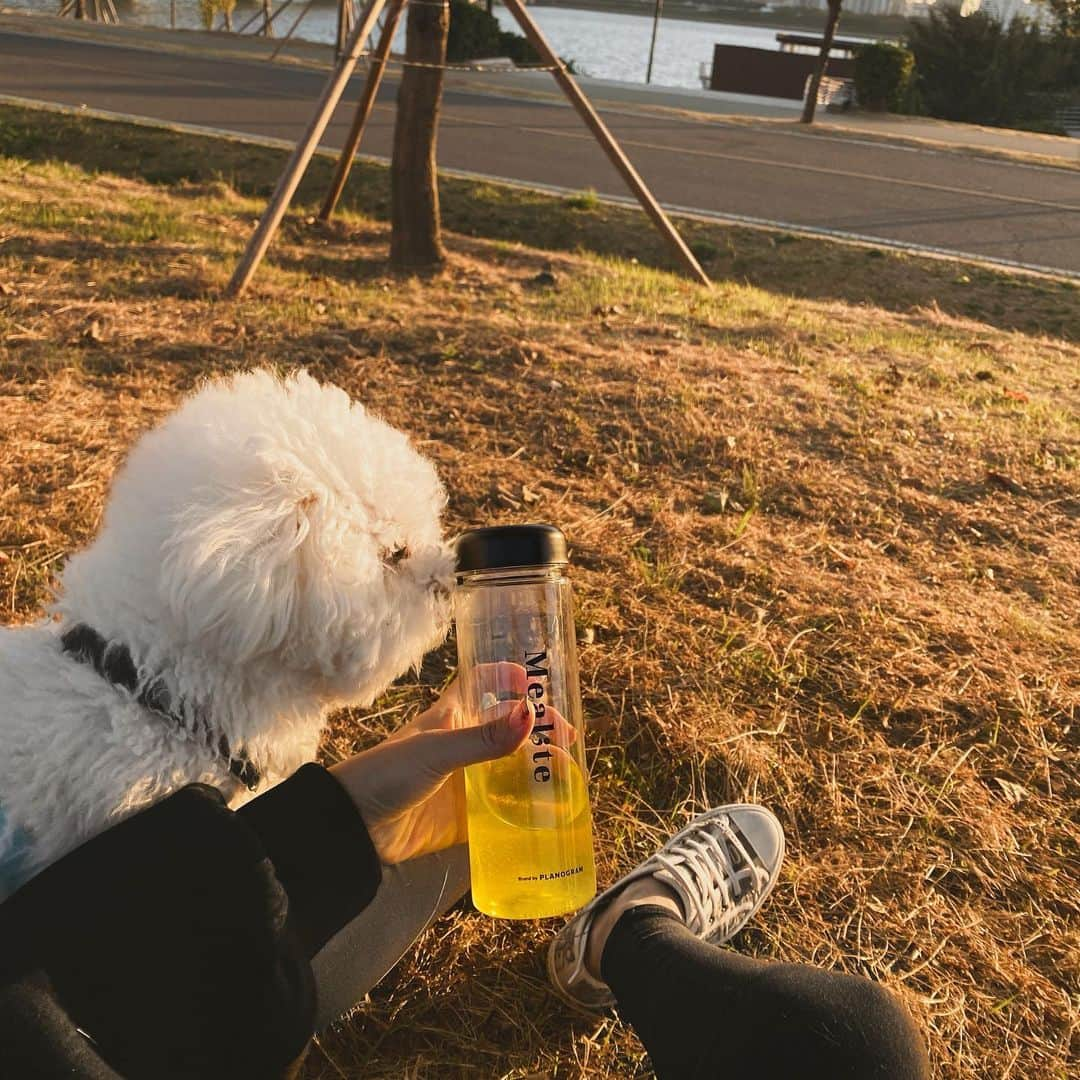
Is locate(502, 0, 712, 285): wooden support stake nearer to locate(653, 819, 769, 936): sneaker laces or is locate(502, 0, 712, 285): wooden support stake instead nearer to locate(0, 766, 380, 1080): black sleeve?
locate(653, 819, 769, 936): sneaker laces

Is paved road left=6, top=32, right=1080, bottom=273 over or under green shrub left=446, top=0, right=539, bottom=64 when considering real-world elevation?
under

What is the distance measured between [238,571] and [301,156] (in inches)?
190

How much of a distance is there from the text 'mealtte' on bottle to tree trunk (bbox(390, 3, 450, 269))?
5.10 metres

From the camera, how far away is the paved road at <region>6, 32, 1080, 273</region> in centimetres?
1125

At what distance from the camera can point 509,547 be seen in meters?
1.62

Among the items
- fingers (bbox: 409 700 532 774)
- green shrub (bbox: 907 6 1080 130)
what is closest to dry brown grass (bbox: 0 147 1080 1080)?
fingers (bbox: 409 700 532 774)

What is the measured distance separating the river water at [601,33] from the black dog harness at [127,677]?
2677 cm

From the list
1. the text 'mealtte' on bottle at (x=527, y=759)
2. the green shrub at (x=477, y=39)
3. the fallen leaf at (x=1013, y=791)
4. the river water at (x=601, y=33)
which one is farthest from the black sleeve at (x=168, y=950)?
the river water at (x=601, y=33)

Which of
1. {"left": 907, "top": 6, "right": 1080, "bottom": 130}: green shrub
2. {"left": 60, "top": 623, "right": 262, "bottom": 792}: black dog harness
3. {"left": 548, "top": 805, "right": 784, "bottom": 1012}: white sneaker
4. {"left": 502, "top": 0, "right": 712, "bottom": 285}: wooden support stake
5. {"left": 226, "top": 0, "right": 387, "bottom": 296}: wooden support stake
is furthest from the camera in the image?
{"left": 907, "top": 6, "right": 1080, "bottom": 130}: green shrub

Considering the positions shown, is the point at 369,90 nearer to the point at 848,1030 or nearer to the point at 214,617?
the point at 214,617

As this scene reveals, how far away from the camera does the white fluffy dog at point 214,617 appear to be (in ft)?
4.98

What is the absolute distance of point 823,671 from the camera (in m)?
2.80

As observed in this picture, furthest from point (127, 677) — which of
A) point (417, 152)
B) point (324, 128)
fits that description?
point (417, 152)

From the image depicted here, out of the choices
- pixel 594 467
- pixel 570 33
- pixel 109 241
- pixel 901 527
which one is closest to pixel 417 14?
pixel 109 241
